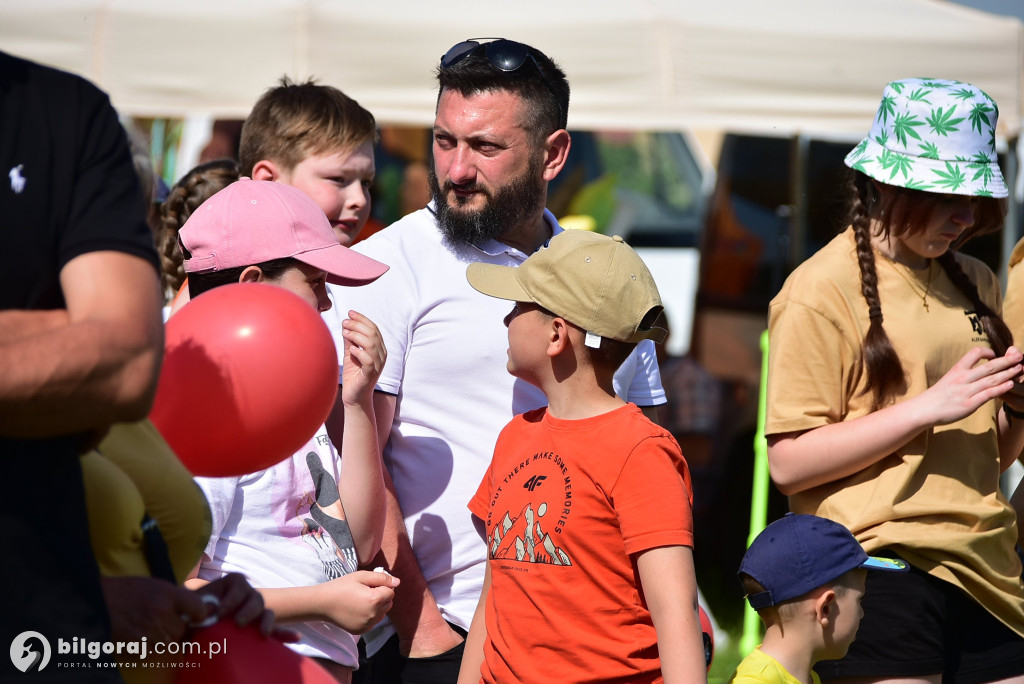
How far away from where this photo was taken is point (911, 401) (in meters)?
2.44

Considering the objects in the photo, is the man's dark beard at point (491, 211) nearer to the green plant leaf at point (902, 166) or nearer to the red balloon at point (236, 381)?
the green plant leaf at point (902, 166)

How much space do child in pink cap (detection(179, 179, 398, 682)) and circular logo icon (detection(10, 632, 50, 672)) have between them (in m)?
0.77

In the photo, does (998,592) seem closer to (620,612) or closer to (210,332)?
(620,612)

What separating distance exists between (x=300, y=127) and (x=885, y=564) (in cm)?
189

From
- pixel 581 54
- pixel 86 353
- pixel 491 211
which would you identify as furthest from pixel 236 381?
pixel 581 54

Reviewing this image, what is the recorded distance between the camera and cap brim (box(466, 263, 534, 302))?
223 cm

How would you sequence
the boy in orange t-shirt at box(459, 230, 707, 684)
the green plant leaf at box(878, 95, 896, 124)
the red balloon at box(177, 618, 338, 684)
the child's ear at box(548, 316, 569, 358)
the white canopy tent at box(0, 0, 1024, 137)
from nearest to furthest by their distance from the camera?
the red balloon at box(177, 618, 338, 684), the boy in orange t-shirt at box(459, 230, 707, 684), the child's ear at box(548, 316, 569, 358), the green plant leaf at box(878, 95, 896, 124), the white canopy tent at box(0, 0, 1024, 137)

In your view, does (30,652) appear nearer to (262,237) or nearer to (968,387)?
(262,237)

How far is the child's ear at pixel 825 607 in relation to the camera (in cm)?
243

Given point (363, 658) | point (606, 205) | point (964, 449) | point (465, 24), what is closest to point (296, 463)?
point (363, 658)

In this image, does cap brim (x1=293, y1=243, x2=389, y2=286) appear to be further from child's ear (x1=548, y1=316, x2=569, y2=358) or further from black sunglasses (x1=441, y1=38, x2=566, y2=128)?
black sunglasses (x1=441, y1=38, x2=566, y2=128)

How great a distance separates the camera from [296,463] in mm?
2217

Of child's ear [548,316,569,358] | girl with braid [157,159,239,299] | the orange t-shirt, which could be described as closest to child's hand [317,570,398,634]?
the orange t-shirt

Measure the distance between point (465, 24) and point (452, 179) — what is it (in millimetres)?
1837
